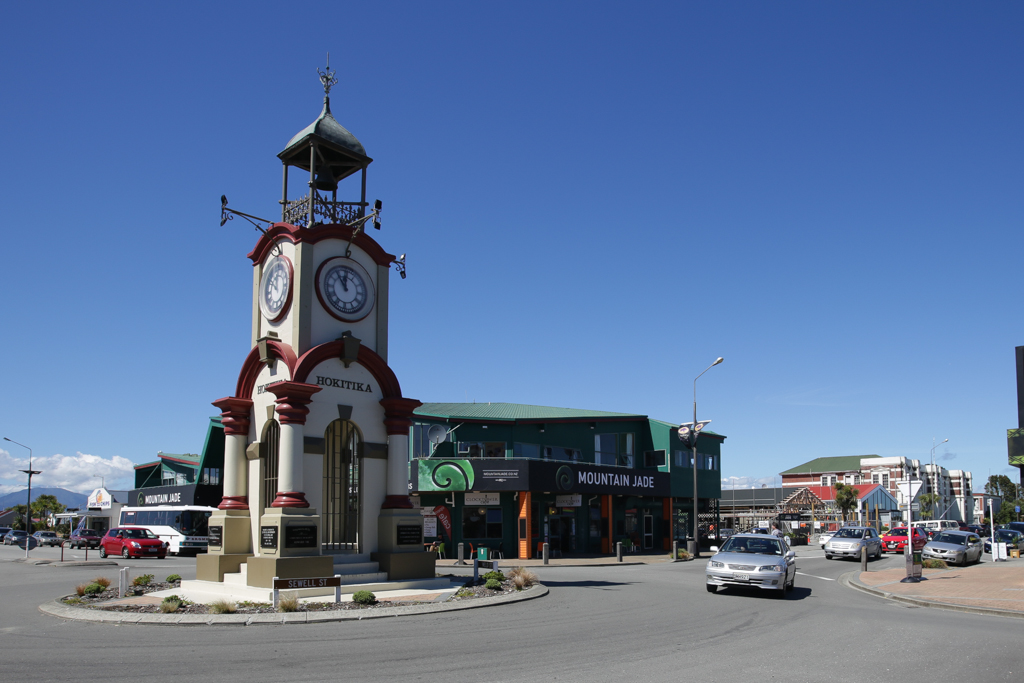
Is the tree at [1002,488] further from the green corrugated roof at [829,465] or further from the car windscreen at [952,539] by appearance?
the car windscreen at [952,539]

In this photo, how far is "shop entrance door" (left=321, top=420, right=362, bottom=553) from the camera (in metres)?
20.2

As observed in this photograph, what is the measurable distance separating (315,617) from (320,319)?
26.0ft

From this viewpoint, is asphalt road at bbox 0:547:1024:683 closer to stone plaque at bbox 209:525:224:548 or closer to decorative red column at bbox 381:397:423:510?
stone plaque at bbox 209:525:224:548

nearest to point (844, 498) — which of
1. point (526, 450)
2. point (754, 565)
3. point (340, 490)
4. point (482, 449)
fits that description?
point (526, 450)

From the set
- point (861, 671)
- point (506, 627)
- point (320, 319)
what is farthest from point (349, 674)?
point (320, 319)

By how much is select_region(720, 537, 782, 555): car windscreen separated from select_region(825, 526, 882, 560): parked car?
17.5m

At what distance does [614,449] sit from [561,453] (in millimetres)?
3845

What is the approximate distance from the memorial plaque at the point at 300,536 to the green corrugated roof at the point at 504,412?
2113cm

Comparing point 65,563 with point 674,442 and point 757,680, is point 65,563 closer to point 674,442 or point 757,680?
point 674,442

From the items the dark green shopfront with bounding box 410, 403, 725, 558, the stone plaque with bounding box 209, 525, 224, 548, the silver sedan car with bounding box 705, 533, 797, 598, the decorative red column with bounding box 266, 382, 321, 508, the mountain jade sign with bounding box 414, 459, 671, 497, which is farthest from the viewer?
the dark green shopfront with bounding box 410, 403, 725, 558

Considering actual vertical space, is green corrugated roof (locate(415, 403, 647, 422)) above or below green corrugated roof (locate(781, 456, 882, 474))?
above

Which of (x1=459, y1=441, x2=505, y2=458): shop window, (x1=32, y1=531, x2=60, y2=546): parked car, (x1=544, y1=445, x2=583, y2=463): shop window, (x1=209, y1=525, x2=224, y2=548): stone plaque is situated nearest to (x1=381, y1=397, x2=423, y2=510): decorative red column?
(x1=209, y1=525, x2=224, y2=548): stone plaque

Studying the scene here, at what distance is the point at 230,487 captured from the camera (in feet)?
65.5

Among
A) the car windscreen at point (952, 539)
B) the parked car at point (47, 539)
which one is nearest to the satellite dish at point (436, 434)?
the car windscreen at point (952, 539)
